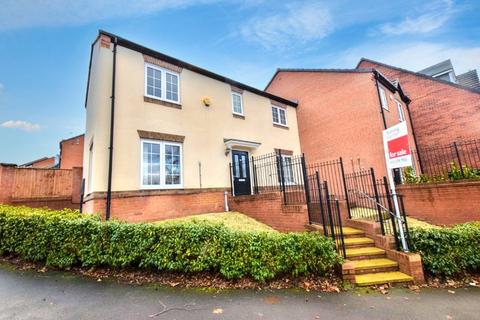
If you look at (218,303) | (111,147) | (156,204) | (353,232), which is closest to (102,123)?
(111,147)

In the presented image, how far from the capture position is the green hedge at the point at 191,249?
467cm

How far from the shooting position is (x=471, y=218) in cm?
789

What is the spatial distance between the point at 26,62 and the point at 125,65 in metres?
8.21

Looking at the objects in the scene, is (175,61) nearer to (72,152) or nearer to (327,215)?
(327,215)

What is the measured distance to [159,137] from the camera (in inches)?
351

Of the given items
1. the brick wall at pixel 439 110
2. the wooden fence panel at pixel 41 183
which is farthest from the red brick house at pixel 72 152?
the brick wall at pixel 439 110

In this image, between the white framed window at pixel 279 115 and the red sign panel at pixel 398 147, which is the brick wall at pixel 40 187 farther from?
the red sign panel at pixel 398 147

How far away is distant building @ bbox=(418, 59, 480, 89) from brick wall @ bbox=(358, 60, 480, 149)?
570cm

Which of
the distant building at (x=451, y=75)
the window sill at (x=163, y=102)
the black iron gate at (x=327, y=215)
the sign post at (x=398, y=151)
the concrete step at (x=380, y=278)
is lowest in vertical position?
the concrete step at (x=380, y=278)

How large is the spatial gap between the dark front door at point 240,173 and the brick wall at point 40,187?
7.89 meters

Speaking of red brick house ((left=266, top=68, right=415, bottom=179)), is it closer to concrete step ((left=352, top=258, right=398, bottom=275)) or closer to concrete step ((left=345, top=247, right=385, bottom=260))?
concrete step ((left=345, top=247, right=385, bottom=260))

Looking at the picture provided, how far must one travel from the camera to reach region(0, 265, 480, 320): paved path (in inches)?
140

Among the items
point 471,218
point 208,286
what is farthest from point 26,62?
point 471,218

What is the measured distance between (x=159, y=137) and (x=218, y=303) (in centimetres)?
664
